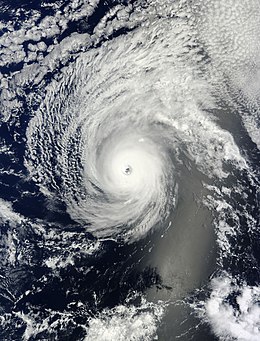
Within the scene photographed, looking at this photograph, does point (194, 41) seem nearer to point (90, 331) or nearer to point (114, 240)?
point (114, 240)

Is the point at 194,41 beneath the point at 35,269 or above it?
above

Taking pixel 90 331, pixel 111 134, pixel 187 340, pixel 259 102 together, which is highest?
pixel 259 102

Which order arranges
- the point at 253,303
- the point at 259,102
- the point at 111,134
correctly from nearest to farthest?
the point at 253,303 < the point at 259,102 < the point at 111,134

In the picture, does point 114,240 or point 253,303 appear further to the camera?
point 114,240

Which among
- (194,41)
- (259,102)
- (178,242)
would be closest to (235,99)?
(259,102)

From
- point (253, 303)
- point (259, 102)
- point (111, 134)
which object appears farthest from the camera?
point (111, 134)

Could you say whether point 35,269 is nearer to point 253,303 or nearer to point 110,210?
point 110,210

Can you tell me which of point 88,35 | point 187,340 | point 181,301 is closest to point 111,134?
point 88,35
